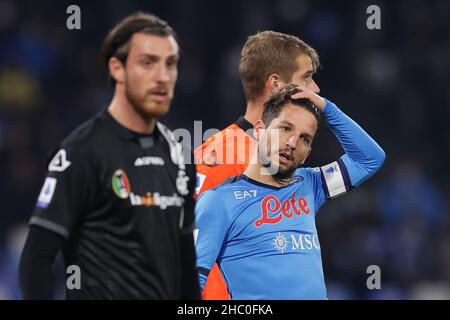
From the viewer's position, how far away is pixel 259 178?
5.11m

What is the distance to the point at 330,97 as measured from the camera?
12859 millimetres

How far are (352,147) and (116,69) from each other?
1.80 meters

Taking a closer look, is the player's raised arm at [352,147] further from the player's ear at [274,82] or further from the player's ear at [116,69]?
the player's ear at [116,69]

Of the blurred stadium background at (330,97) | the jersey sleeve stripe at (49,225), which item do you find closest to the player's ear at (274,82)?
the jersey sleeve stripe at (49,225)

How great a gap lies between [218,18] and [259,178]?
8842 millimetres

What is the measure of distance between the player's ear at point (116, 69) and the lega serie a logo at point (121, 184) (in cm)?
37

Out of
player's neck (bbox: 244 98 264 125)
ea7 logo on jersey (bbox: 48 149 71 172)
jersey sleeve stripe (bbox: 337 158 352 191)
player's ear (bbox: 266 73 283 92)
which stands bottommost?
jersey sleeve stripe (bbox: 337 158 352 191)

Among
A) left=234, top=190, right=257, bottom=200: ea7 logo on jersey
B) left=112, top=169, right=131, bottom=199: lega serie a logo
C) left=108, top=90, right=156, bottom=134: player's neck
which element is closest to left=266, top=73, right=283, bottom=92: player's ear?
left=234, top=190, right=257, bottom=200: ea7 logo on jersey

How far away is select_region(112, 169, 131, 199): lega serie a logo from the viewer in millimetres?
3814

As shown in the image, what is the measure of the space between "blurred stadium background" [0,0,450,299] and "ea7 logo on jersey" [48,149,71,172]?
20.7 feet

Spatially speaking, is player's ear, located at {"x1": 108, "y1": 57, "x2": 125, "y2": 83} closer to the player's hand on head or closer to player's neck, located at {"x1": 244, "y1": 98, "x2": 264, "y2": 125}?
the player's hand on head

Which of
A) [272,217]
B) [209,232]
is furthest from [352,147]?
[209,232]

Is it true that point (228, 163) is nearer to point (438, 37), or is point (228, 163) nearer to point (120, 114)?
point (120, 114)

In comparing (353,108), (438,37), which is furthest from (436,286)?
(438,37)
